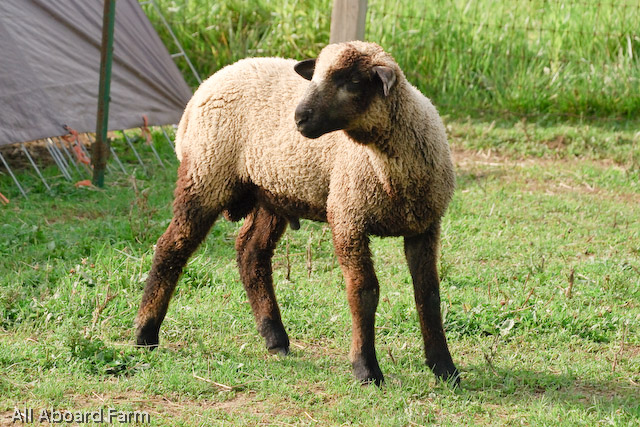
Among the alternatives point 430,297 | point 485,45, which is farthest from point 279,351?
point 485,45

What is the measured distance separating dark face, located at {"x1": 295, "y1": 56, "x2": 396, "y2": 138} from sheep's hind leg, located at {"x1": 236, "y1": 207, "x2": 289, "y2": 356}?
115 centimetres

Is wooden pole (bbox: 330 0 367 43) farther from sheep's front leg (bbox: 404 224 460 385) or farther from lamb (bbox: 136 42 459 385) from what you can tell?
sheep's front leg (bbox: 404 224 460 385)

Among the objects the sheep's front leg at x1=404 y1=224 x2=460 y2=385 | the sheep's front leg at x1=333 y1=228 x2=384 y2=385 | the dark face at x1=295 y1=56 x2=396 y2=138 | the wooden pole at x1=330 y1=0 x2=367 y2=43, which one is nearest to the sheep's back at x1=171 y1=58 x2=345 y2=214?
the sheep's front leg at x1=333 y1=228 x2=384 y2=385

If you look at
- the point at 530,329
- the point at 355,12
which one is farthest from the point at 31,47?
the point at 530,329

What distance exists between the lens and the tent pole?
23.8 feet

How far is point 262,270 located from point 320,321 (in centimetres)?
54

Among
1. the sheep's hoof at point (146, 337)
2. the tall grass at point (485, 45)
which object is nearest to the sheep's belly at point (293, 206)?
the sheep's hoof at point (146, 337)

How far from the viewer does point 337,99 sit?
12.9ft

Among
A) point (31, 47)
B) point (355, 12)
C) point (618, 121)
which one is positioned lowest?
point (618, 121)

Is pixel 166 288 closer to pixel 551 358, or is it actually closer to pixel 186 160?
→ pixel 186 160

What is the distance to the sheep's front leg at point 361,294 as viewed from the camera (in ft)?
13.9

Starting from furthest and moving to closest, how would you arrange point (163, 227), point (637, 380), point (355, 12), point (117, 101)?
point (117, 101)
point (355, 12)
point (163, 227)
point (637, 380)

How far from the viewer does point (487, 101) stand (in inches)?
383

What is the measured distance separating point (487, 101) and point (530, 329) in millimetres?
5076
